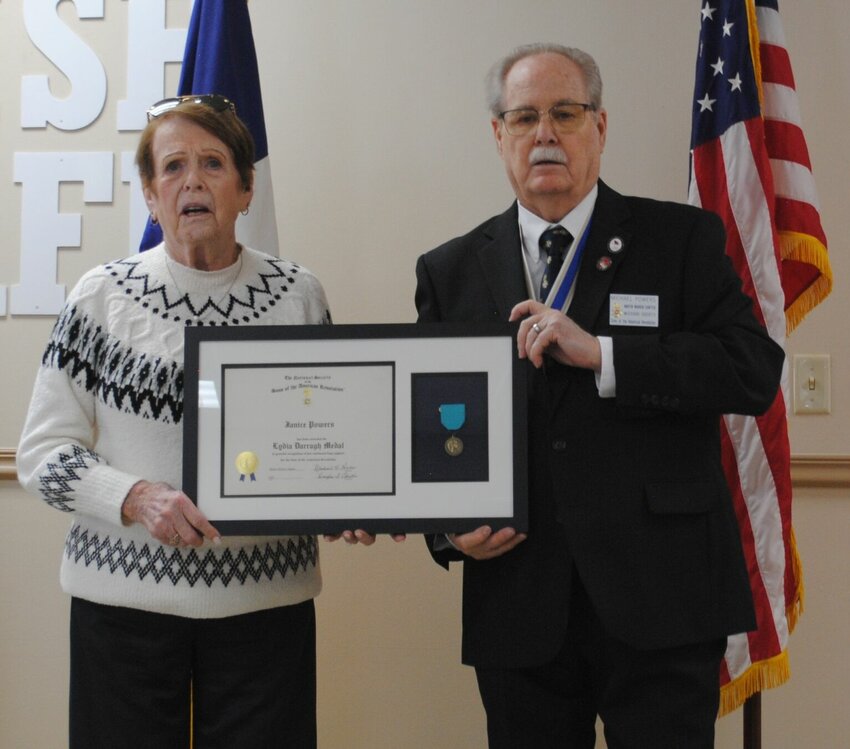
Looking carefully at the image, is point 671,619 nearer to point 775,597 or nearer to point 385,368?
point 385,368

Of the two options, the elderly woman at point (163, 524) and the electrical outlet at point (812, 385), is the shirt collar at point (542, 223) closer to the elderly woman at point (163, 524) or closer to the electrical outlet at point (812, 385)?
the elderly woman at point (163, 524)

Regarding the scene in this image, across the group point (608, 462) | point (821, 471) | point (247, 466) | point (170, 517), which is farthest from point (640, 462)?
point (821, 471)

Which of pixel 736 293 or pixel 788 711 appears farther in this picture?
pixel 788 711

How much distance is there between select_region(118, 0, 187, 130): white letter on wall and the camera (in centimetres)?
302

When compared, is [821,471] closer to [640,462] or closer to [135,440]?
[640,462]

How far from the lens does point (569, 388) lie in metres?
1.69

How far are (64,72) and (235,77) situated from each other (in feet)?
2.51

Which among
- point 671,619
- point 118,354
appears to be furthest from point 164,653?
point 671,619

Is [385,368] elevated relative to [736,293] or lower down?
lower down

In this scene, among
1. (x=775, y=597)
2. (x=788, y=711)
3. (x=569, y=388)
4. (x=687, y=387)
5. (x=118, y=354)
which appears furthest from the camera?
(x=788, y=711)

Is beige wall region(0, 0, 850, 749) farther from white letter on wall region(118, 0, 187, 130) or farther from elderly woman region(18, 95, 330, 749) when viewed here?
elderly woman region(18, 95, 330, 749)

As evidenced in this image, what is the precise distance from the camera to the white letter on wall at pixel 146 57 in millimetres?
3018

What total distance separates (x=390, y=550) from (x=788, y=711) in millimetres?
1327

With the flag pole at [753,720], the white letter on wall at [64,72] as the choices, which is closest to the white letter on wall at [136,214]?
the white letter on wall at [64,72]
